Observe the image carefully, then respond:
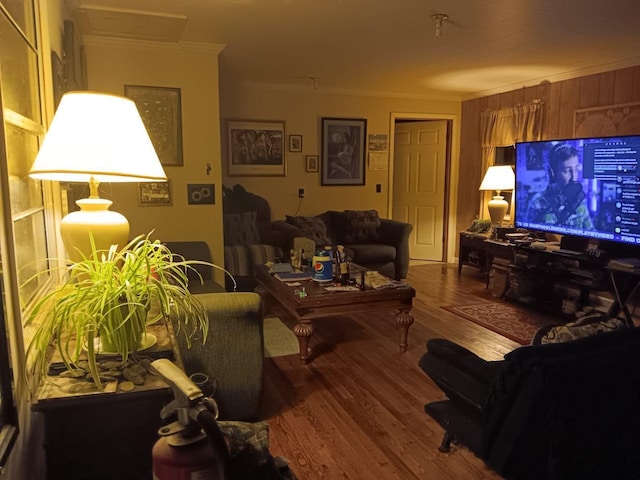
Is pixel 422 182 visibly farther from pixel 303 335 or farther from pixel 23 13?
pixel 23 13

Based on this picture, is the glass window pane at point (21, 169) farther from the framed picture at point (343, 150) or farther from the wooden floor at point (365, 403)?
the framed picture at point (343, 150)

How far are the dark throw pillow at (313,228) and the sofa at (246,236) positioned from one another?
0.91ft

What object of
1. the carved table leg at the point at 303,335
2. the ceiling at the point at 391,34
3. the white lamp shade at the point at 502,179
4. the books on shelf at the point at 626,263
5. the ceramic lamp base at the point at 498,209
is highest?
the ceiling at the point at 391,34

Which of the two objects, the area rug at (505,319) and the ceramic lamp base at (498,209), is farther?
the ceramic lamp base at (498,209)

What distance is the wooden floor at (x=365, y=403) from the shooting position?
218 centimetres

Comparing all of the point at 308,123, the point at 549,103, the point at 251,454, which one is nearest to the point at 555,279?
the point at 549,103

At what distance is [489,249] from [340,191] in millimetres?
2082

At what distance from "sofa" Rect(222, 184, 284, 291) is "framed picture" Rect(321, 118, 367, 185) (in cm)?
102

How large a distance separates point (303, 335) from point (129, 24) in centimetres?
259

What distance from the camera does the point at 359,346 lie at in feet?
11.8

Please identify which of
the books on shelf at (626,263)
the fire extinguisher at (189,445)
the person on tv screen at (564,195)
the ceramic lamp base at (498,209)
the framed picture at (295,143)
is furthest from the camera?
the framed picture at (295,143)

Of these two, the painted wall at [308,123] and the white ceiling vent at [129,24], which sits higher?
the white ceiling vent at [129,24]

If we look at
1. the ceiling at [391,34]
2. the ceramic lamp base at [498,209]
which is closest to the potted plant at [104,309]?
the ceiling at [391,34]

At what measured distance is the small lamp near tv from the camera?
5.51m
